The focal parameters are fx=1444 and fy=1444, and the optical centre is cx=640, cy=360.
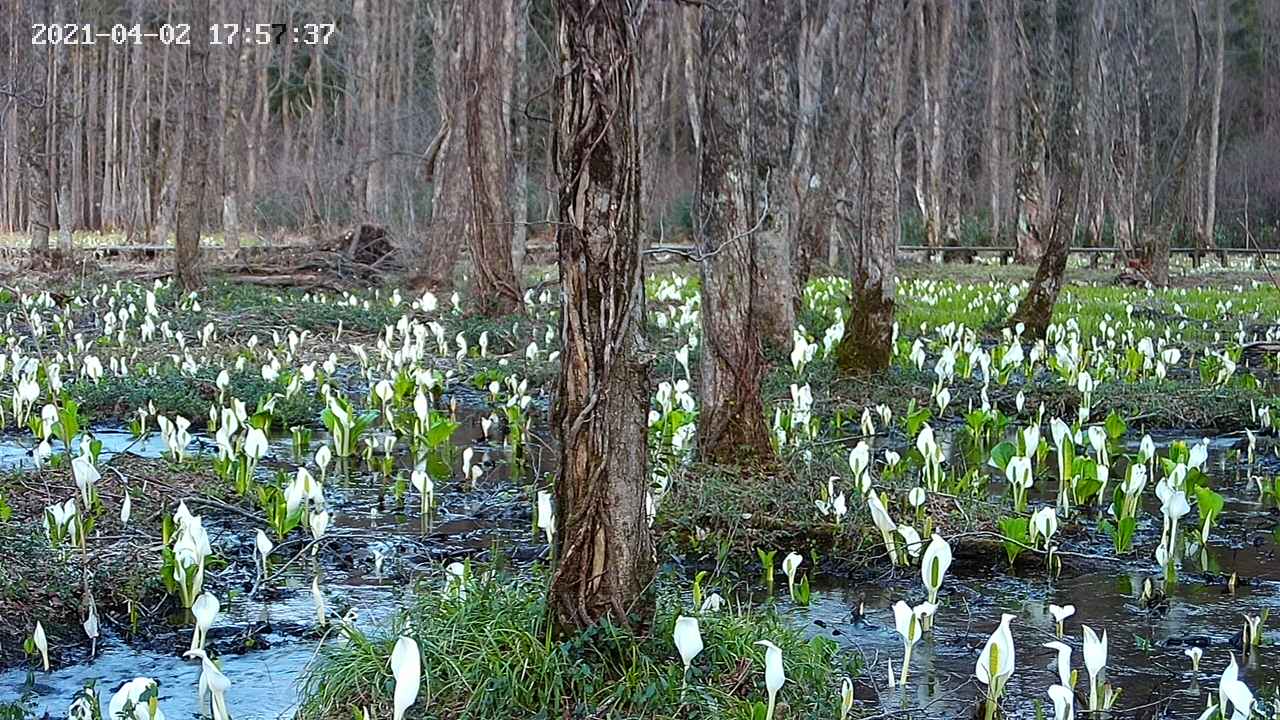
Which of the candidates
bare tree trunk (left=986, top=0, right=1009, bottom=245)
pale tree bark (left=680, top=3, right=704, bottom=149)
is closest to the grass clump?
pale tree bark (left=680, top=3, right=704, bottom=149)

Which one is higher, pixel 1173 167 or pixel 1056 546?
pixel 1173 167

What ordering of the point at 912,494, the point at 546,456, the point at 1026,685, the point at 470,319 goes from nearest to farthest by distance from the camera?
1. the point at 1026,685
2. the point at 912,494
3. the point at 546,456
4. the point at 470,319

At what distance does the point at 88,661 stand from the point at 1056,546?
3684 millimetres

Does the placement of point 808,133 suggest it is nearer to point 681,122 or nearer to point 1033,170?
point 1033,170

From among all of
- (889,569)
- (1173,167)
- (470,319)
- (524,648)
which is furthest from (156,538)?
(1173,167)

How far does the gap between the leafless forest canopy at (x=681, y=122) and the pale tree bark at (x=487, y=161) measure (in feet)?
0.08

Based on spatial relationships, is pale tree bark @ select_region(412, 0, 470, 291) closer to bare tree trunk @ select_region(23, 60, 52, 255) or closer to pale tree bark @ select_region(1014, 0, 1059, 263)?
bare tree trunk @ select_region(23, 60, 52, 255)

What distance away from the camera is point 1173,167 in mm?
21219

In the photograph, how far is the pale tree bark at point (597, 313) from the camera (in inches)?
147

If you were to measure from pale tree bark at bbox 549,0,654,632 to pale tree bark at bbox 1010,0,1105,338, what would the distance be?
922 cm

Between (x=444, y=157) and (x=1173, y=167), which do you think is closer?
(x=444, y=157)

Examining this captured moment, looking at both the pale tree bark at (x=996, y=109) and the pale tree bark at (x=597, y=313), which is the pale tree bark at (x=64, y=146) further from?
the pale tree bark at (x=996, y=109)

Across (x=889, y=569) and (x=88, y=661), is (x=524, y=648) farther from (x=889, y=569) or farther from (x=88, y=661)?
(x=889, y=569)

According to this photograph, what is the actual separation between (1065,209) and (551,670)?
9970mm
